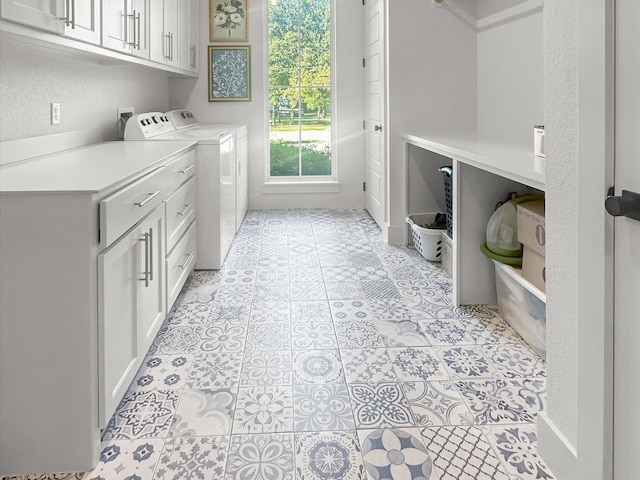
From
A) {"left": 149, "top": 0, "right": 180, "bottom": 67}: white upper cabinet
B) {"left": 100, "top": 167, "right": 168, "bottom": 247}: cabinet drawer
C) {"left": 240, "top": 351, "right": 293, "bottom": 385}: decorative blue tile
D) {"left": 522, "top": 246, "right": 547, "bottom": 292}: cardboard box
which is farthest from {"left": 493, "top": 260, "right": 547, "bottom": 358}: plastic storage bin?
{"left": 149, "top": 0, "right": 180, "bottom": 67}: white upper cabinet

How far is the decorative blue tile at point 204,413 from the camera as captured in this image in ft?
5.43

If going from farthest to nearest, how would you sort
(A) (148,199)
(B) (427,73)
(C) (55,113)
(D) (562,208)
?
(B) (427,73) → (C) (55,113) → (A) (148,199) → (D) (562,208)

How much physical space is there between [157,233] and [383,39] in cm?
261

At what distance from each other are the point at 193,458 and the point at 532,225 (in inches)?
58.6

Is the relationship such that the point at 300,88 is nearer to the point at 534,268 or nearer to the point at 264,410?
the point at 534,268

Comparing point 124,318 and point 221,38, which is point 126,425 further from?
point 221,38

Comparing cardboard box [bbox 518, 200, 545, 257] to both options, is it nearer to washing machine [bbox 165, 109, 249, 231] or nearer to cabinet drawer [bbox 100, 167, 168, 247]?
cabinet drawer [bbox 100, 167, 168, 247]

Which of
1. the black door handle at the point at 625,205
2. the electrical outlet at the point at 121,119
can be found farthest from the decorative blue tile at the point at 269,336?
the electrical outlet at the point at 121,119

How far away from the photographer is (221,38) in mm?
5238

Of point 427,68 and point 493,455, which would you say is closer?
point 493,455

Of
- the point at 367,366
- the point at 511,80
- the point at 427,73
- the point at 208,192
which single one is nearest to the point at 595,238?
the point at 367,366

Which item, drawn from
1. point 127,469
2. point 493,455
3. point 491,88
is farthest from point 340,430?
point 491,88

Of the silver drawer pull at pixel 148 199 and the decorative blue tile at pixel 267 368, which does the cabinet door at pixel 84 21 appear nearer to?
the silver drawer pull at pixel 148 199

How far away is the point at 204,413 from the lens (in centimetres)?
175
